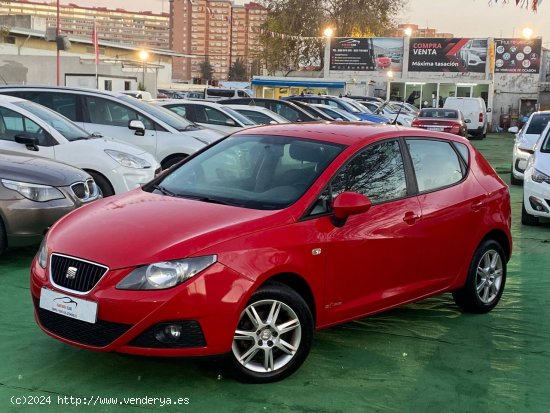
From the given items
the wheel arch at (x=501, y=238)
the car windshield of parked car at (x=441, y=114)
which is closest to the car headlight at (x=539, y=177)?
the wheel arch at (x=501, y=238)

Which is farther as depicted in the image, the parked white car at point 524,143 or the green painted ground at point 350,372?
the parked white car at point 524,143

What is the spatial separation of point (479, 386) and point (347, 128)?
2.06 meters

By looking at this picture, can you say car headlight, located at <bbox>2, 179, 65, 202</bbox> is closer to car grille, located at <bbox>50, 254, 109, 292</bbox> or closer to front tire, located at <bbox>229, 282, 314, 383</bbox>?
car grille, located at <bbox>50, 254, 109, 292</bbox>

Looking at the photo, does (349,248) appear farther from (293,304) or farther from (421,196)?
(421,196)

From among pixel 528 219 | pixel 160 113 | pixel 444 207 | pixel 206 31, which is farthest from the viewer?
pixel 206 31

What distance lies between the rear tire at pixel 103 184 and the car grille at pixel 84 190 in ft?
4.64

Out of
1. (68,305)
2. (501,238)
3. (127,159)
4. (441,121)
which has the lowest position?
(68,305)

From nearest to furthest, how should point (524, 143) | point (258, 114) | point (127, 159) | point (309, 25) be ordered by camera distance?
point (127, 159), point (524, 143), point (258, 114), point (309, 25)

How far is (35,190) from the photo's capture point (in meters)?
6.93

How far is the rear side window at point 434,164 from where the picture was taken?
5488 mm

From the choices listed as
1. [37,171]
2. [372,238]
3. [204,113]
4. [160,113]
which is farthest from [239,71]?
[372,238]

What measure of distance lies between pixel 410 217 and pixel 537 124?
12.2m

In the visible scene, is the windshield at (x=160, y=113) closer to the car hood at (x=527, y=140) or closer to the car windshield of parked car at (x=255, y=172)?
the car windshield of parked car at (x=255, y=172)

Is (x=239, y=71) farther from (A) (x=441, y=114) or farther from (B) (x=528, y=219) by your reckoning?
(B) (x=528, y=219)
